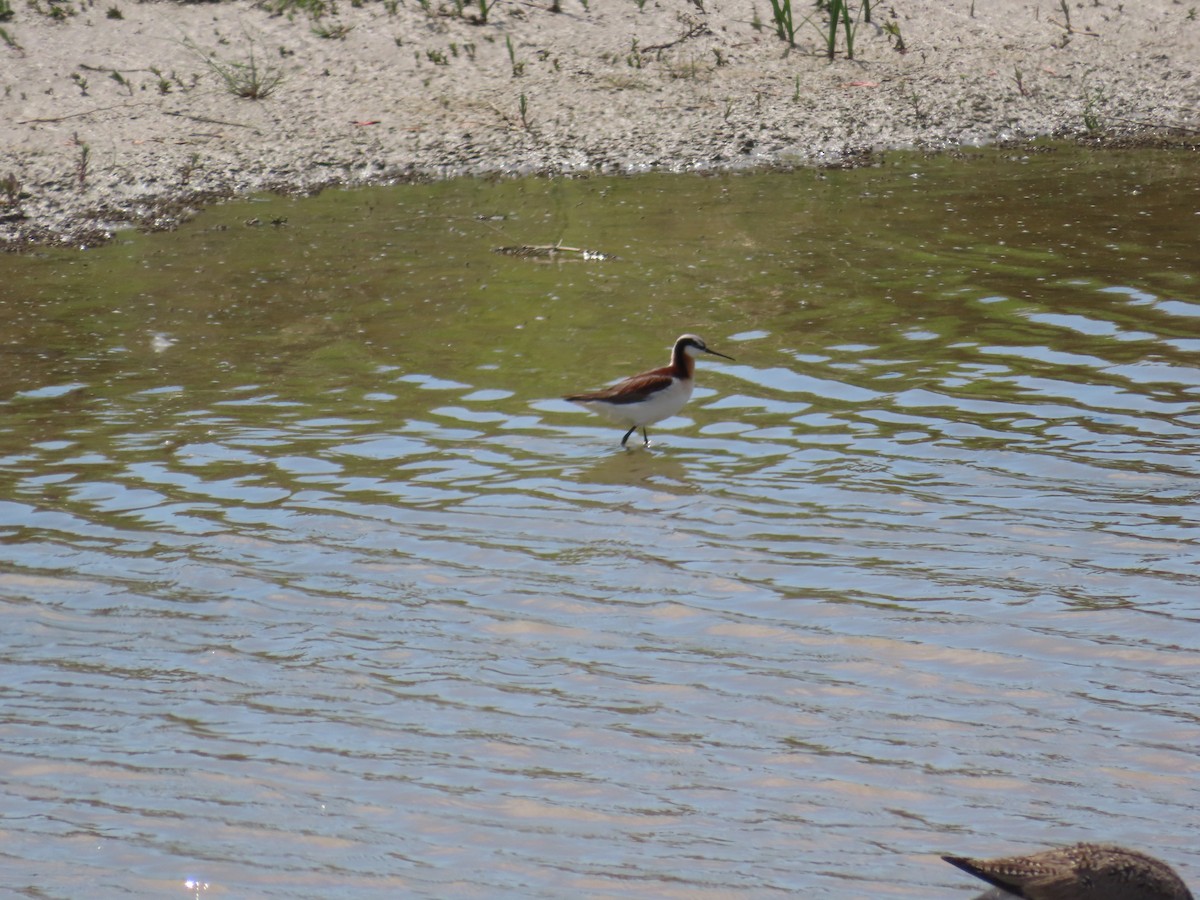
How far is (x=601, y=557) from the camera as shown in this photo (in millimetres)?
7551

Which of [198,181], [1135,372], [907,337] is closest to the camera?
[1135,372]

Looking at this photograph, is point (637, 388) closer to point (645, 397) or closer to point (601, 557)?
point (645, 397)

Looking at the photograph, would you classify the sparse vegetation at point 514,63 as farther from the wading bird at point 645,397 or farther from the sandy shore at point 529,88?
the wading bird at point 645,397

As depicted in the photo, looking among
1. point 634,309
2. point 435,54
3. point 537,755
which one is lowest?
point 537,755

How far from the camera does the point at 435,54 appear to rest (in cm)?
1634

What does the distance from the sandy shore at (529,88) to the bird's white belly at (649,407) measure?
20.5 feet

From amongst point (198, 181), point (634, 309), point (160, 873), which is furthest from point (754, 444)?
point (198, 181)

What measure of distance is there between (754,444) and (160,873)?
16.3ft

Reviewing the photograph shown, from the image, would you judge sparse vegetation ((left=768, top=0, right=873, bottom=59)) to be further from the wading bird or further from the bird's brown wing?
the bird's brown wing

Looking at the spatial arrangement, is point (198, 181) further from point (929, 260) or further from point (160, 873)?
point (160, 873)

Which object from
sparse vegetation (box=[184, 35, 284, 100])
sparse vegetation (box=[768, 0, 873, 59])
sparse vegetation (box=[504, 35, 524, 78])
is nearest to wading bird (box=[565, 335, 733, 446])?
sparse vegetation (box=[504, 35, 524, 78])

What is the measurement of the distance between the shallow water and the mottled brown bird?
0.37 meters

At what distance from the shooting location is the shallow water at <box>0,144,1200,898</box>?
5.10 meters

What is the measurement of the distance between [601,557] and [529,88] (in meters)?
9.56
